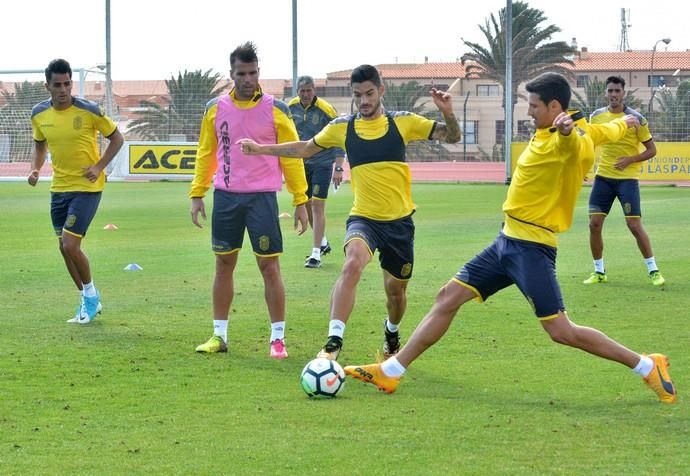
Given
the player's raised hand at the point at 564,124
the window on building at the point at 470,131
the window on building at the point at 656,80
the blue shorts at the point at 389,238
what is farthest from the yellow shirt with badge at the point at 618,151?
the window on building at the point at 470,131

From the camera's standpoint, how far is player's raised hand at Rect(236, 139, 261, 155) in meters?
8.10

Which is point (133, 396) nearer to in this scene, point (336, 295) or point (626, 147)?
point (336, 295)

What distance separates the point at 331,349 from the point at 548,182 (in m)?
1.80

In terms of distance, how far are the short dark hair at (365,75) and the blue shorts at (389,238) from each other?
96 cm

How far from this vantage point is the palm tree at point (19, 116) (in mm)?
38250

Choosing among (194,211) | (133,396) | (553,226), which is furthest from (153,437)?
(194,211)

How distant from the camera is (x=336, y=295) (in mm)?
7805

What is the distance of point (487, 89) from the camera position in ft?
135

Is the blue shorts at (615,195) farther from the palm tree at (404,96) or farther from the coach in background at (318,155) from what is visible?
the palm tree at (404,96)

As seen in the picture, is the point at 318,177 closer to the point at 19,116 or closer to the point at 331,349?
the point at 331,349

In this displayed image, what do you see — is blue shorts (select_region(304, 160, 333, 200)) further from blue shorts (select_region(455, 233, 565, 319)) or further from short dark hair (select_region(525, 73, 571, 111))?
short dark hair (select_region(525, 73, 571, 111))

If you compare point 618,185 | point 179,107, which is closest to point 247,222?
point 618,185

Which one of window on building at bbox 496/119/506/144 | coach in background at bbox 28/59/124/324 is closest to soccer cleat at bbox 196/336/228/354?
coach in background at bbox 28/59/124/324

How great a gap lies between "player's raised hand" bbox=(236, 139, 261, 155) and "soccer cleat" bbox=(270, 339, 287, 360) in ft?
4.77
